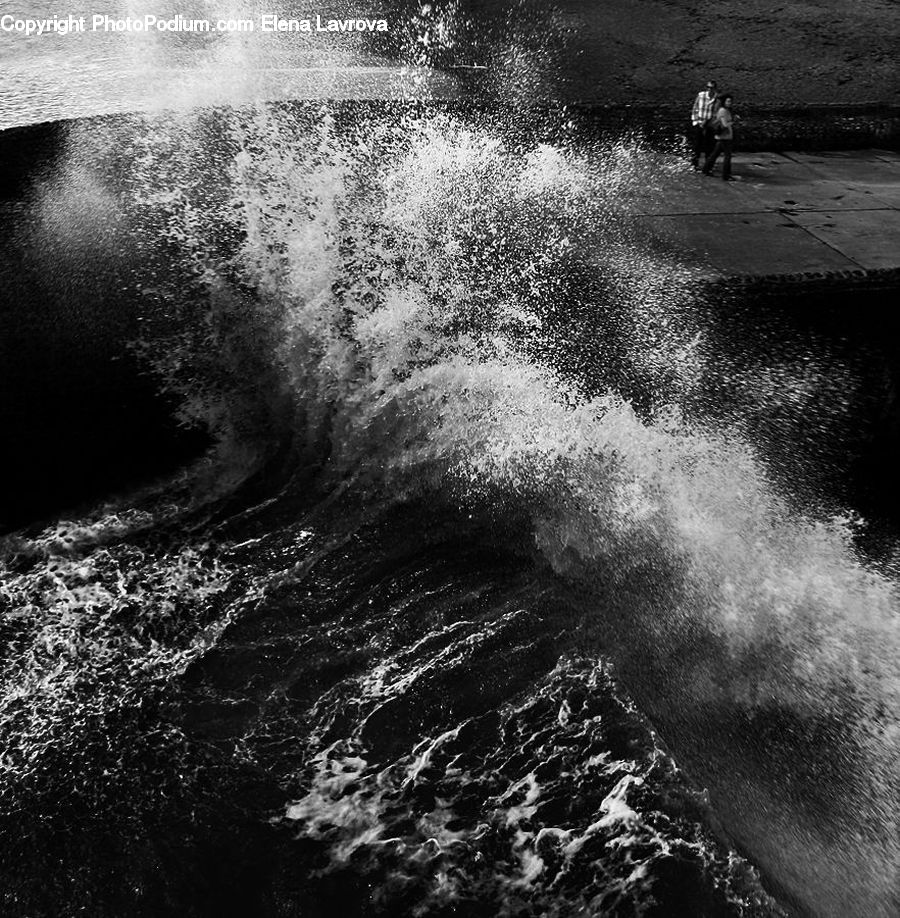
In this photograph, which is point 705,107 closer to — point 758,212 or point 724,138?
point 724,138

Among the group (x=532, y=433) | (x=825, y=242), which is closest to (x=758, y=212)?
(x=825, y=242)

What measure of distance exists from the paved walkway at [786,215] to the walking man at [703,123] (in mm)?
357

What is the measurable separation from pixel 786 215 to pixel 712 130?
1.24 metres

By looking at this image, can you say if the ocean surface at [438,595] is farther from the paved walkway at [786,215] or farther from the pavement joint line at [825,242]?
the pavement joint line at [825,242]

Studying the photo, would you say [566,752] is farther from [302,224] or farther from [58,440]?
[302,224]

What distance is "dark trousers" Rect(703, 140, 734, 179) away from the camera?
8.16 metres

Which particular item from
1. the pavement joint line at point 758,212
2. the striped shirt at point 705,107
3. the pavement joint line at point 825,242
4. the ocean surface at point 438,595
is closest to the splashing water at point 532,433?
the ocean surface at point 438,595

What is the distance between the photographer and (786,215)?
25.1ft

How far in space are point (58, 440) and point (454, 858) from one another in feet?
11.0

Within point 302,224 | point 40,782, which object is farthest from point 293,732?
point 302,224

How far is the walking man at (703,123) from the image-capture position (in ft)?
26.8

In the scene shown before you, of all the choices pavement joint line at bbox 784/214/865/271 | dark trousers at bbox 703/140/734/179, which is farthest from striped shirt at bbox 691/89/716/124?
pavement joint line at bbox 784/214/865/271

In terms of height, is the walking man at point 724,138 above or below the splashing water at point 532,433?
above

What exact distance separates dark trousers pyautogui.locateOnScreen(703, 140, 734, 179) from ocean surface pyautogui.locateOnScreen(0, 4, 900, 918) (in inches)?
74.7
